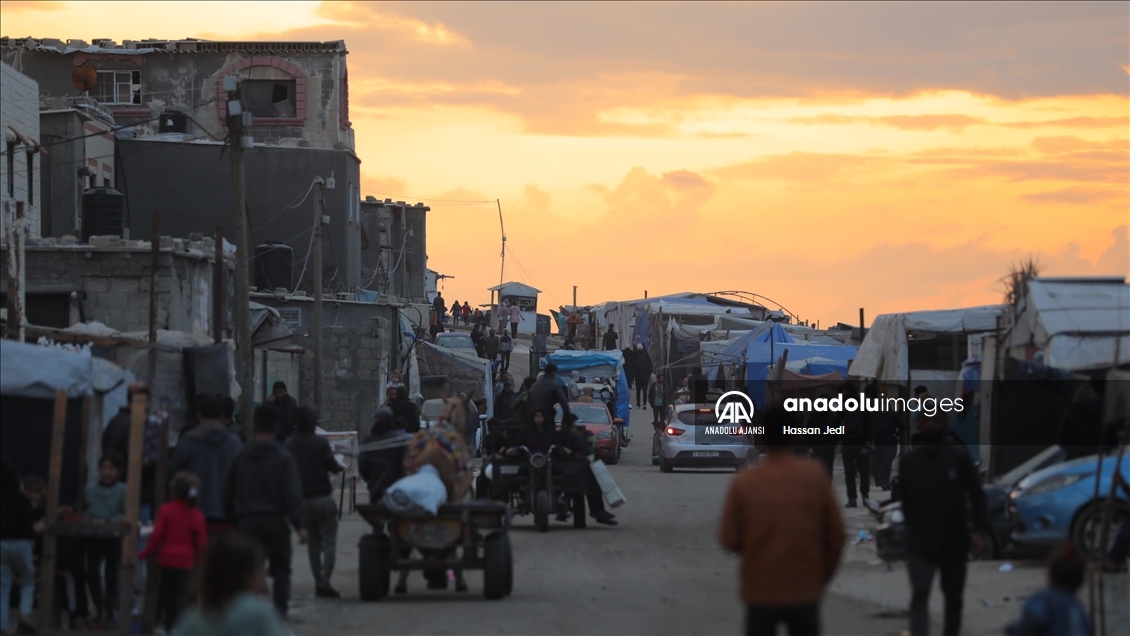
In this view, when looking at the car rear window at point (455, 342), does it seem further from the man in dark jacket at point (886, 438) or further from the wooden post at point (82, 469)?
the wooden post at point (82, 469)

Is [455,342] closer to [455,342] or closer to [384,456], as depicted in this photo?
[455,342]

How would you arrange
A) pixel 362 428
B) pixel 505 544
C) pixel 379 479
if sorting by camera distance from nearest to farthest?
pixel 505 544
pixel 379 479
pixel 362 428

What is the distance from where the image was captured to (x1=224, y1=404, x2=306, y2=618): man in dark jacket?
10898mm

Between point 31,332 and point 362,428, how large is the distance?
1922 centimetres

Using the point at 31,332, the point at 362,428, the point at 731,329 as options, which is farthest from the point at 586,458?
the point at 731,329

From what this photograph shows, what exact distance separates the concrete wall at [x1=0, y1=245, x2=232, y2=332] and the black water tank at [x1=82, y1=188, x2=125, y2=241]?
6.10 metres

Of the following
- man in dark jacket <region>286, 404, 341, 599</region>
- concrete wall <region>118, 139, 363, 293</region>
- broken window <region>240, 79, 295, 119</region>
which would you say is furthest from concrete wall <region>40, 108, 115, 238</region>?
man in dark jacket <region>286, 404, 341, 599</region>

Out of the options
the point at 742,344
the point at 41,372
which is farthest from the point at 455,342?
the point at 41,372

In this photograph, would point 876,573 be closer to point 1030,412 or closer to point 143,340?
point 1030,412

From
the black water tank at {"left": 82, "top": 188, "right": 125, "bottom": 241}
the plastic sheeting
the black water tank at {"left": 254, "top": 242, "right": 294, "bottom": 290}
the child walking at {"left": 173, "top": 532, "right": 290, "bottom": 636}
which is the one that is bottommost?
the child walking at {"left": 173, "top": 532, "right": 290, "bottom": 636}

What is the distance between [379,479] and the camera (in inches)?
569

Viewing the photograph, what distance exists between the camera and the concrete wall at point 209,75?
49.4m

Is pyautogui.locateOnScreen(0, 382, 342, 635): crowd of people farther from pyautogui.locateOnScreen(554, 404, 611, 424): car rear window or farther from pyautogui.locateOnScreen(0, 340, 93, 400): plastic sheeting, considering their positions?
pyautogui.locateOnScreen(554, 404, 611, 424): car rear window

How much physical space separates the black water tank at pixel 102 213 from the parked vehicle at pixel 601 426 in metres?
10.9
